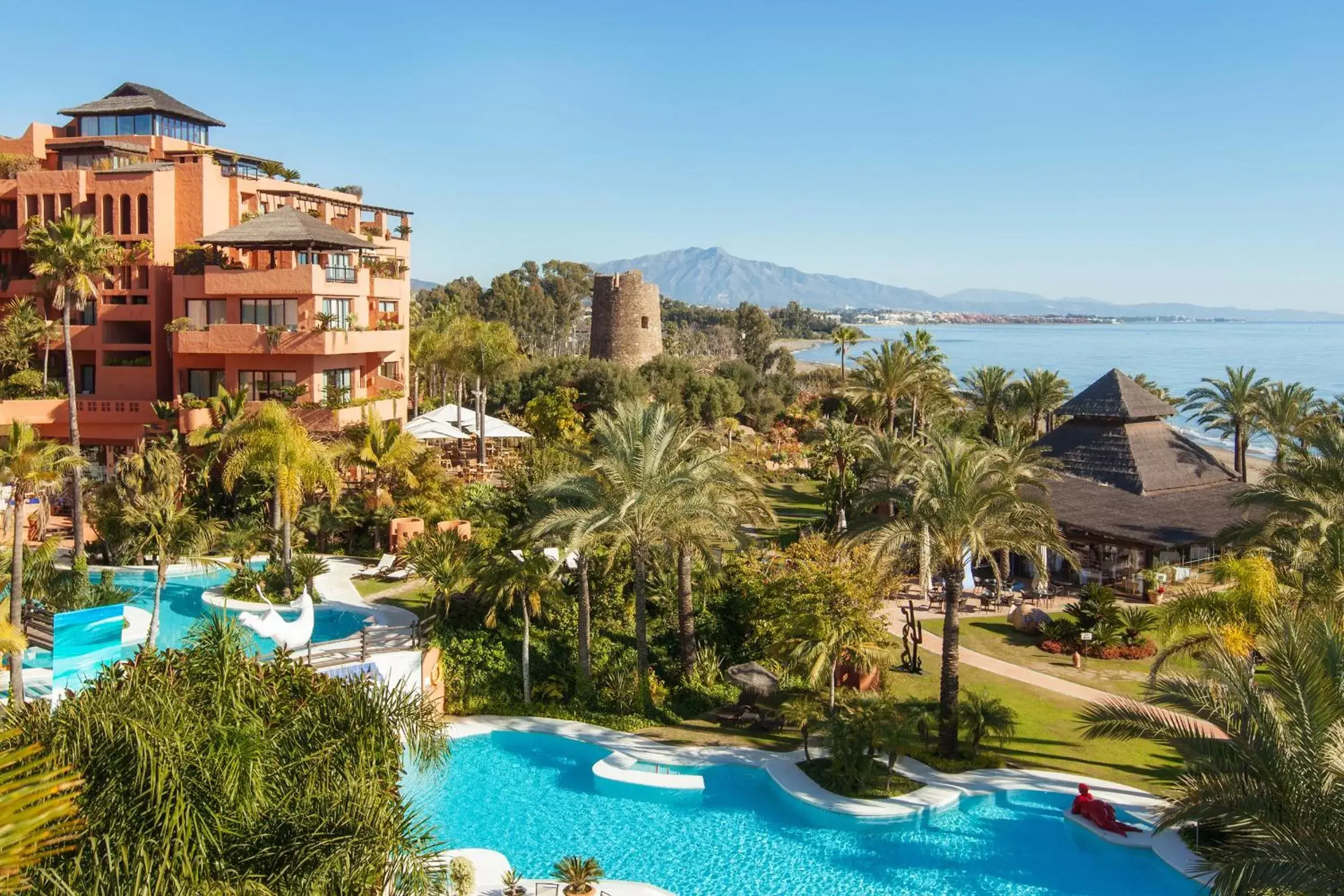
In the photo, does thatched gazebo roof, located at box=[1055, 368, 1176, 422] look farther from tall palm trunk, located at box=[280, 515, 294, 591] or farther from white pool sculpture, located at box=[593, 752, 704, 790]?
tall palm trunk, located at box=[280, 515, 294, 591]

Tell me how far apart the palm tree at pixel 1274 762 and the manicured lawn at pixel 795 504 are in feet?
64.7

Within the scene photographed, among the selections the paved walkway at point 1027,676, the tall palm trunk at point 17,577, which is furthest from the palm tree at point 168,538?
the paved walkway at point 1027,676

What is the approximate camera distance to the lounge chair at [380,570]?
2628cm

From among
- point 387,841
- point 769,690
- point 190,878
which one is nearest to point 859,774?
point 769,690

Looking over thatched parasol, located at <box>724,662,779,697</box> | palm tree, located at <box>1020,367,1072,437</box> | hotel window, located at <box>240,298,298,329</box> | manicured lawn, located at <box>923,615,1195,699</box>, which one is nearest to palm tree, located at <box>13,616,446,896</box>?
thatched parasol, located at <box>724,662,779,697</box>

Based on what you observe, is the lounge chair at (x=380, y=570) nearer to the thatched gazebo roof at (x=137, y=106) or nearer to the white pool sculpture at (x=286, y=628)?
the white pool sculpture at (x=286, y=628)

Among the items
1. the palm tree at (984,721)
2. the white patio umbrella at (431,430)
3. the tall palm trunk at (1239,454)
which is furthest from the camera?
the tall palm trunk at (1239,454)

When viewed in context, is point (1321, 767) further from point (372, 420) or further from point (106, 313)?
point (106, 313)

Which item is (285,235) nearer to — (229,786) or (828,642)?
(828,642)

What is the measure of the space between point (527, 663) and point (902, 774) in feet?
24.0

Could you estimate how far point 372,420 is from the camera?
2891 cm

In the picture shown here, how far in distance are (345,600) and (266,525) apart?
235 inches

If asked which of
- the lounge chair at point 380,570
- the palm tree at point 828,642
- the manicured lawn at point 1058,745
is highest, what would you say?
the palm tree at point 828,642

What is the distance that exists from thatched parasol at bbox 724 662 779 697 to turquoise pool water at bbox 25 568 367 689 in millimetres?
8611
